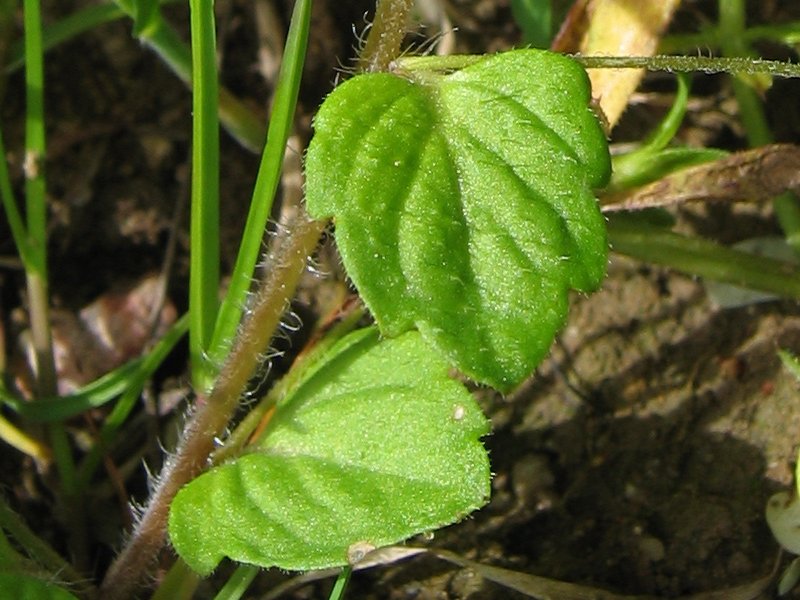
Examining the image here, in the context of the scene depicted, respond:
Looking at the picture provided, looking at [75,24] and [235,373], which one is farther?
[75,24]

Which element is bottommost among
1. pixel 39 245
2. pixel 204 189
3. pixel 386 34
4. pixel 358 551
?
pixel 358 551

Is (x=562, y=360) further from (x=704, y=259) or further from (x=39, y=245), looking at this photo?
(x=39, y=245)

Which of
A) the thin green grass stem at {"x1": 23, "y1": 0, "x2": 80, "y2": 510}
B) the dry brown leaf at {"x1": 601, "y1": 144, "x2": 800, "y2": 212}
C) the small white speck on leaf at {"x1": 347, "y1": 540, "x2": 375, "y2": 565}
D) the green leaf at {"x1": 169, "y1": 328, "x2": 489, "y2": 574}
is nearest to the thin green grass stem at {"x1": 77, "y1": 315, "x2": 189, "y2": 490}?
the thin green grass stem at {"x1": 23, "y1": 0, "x2": 80, "y2": 510}

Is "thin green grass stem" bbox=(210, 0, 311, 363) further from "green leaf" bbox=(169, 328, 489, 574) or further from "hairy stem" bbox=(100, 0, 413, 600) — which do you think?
"green leaf" bbox=(169, 328, 489, 574)

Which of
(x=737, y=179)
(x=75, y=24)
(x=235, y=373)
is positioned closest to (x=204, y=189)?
(x=235, y=373)

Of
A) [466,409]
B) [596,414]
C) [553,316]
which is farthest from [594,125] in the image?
→ [596,414]

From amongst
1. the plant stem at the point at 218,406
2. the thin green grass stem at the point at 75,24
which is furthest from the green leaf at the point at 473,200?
the thin green grass stem at the point at 75,24

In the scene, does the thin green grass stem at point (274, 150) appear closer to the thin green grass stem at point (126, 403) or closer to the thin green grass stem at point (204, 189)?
the thin green grass stem at point (204, 189)
